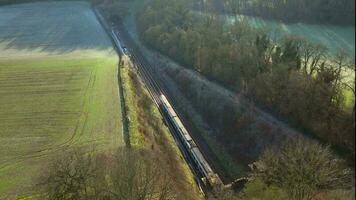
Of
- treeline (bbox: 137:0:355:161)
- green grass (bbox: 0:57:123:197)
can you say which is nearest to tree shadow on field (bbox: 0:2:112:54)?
green grass (bbox: 0:57:123:197)

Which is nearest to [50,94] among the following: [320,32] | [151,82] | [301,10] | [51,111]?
[51,111]

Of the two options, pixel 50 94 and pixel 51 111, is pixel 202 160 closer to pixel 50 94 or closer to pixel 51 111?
pixel 51 111

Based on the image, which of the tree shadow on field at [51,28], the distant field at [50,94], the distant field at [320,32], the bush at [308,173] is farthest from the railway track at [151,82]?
the distant field at [320,32]

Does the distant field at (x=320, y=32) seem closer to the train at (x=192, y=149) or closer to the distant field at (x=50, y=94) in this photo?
the train at (x=192, y=149)

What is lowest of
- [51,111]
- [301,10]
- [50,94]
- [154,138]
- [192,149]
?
[192,149]

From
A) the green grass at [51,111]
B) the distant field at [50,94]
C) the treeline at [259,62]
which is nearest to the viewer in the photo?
the treeline at [259,62]
